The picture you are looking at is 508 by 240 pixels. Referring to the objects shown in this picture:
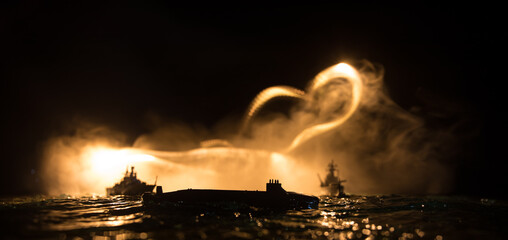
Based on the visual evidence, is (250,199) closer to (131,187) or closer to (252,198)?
(252,198)

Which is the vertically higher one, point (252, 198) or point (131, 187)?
point (131, 187)

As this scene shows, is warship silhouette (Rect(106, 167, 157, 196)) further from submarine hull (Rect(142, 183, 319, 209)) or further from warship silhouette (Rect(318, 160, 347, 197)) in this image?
warship silhouette (Rect(318, 160, 347, 197))

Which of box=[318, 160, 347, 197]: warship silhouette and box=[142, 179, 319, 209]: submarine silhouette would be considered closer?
box=[142, 179, 319, 209]: submarine silhouette

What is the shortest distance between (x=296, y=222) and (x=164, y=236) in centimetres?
1670

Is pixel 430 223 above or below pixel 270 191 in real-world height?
below

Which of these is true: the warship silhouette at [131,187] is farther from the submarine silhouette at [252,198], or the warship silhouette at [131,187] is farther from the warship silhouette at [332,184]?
the warship silhouette at [332,184]

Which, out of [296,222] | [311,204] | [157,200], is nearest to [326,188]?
[311,204]

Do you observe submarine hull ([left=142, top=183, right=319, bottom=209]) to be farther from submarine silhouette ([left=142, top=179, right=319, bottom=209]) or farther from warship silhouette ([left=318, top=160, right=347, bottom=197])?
warship silhouette ([left=318, top=160, right=347, bottom=197])

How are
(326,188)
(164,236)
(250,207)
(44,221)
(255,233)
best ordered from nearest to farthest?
(164,236), (255,233), (44,221), (250,207), (326,188)

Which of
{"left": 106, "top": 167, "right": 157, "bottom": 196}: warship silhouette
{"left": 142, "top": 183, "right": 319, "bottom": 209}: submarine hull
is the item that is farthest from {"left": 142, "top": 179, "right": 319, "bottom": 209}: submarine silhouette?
{"left": 106, "top": 167, "right": 157, "bottom": 196}: warship silhouette

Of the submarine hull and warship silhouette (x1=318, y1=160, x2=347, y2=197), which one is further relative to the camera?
warship silhouette (x1=318, y1=160, x2=347, y2=197)

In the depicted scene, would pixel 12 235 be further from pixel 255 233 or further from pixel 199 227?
pixel 255 233

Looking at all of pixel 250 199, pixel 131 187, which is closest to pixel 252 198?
pixel 250 199

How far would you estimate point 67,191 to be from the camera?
14300 cm
